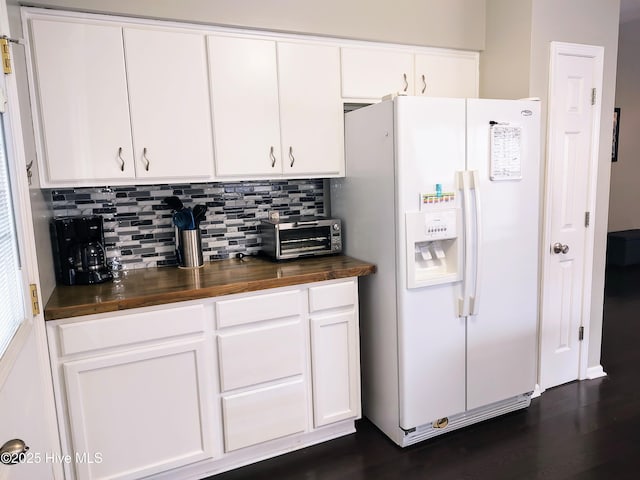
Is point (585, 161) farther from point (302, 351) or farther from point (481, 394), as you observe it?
point (302, 351)

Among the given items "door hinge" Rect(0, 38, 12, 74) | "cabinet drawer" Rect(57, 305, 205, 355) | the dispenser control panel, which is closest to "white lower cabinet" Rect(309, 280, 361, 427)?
the dispenser control panel

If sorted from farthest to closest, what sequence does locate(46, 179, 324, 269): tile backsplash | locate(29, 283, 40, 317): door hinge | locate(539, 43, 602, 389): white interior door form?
locate(539, 43, 602, 389): white interior door → locate(46, 179, 324, 269): tile backsplash → locate(29, 283, 40, 317): door hinge

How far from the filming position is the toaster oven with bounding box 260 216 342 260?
257 cm

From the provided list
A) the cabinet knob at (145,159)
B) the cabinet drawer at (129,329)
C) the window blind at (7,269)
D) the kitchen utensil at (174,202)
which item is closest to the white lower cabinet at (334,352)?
the cabinet drawer at (129,329)

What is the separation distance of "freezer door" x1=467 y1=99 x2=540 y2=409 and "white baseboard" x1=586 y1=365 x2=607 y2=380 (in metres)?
0.74

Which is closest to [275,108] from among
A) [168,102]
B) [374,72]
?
[168,102]

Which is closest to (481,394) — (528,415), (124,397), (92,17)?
(528,415)

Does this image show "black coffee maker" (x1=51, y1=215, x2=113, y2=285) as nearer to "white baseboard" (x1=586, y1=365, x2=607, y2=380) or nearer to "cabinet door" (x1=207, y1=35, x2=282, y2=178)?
"cabinet door" (x1=207, y1=35, x2=282, y2=178)

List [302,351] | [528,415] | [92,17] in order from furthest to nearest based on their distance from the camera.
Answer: [528,415] < [302,351] < [92,17]

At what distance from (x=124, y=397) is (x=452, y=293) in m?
1.67

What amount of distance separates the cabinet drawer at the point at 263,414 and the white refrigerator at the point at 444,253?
0.51 meters

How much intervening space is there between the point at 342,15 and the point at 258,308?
5.52 feet

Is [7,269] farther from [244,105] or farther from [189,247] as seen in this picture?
[244,105]

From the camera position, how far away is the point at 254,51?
7.71 feet
